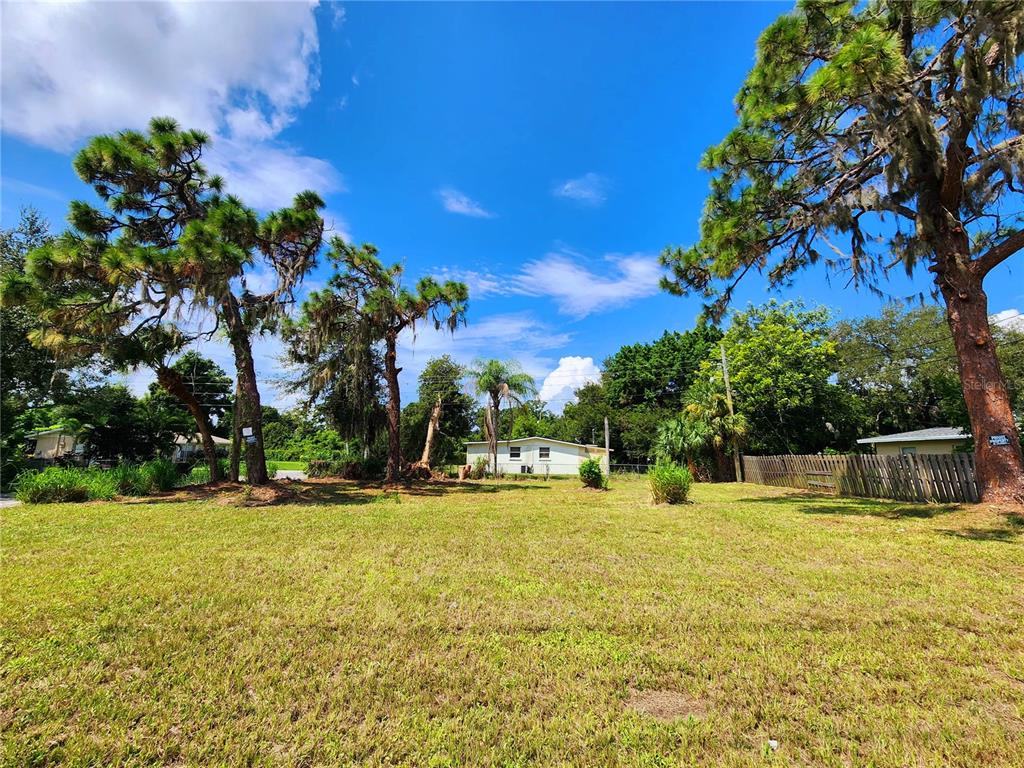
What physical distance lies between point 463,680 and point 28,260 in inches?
564

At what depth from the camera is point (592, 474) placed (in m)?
16.1

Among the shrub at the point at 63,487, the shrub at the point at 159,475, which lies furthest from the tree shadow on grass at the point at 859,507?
the shrub at the point at 63,487

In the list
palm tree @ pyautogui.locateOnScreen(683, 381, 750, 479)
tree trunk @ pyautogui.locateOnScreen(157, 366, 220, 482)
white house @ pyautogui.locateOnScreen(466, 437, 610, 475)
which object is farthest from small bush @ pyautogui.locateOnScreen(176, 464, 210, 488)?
palm tree @ pyautogui.locateOnScreen(683, 381, 750, 479)

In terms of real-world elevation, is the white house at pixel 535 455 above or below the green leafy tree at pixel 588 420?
below

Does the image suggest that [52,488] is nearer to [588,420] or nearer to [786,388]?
[786,388]

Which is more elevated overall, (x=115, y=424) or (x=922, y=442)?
(x=115, y=424)

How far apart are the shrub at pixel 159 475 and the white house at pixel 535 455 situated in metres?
17.8

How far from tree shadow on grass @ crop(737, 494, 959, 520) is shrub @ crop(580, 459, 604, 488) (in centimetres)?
537

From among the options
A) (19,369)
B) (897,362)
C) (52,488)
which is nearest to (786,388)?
(897,362)

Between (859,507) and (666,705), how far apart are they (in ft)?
31.7

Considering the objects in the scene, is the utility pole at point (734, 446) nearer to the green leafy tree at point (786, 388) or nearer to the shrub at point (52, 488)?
the green leafy tree at point (786, 388)

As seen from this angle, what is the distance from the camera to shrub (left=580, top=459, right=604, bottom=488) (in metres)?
16.0

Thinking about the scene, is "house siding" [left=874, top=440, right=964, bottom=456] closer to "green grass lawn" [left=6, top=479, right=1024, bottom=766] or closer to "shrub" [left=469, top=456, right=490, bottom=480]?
"green grass lawn" [left=6, top=479, right=1024, bottom=766]

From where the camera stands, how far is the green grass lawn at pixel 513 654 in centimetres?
201
